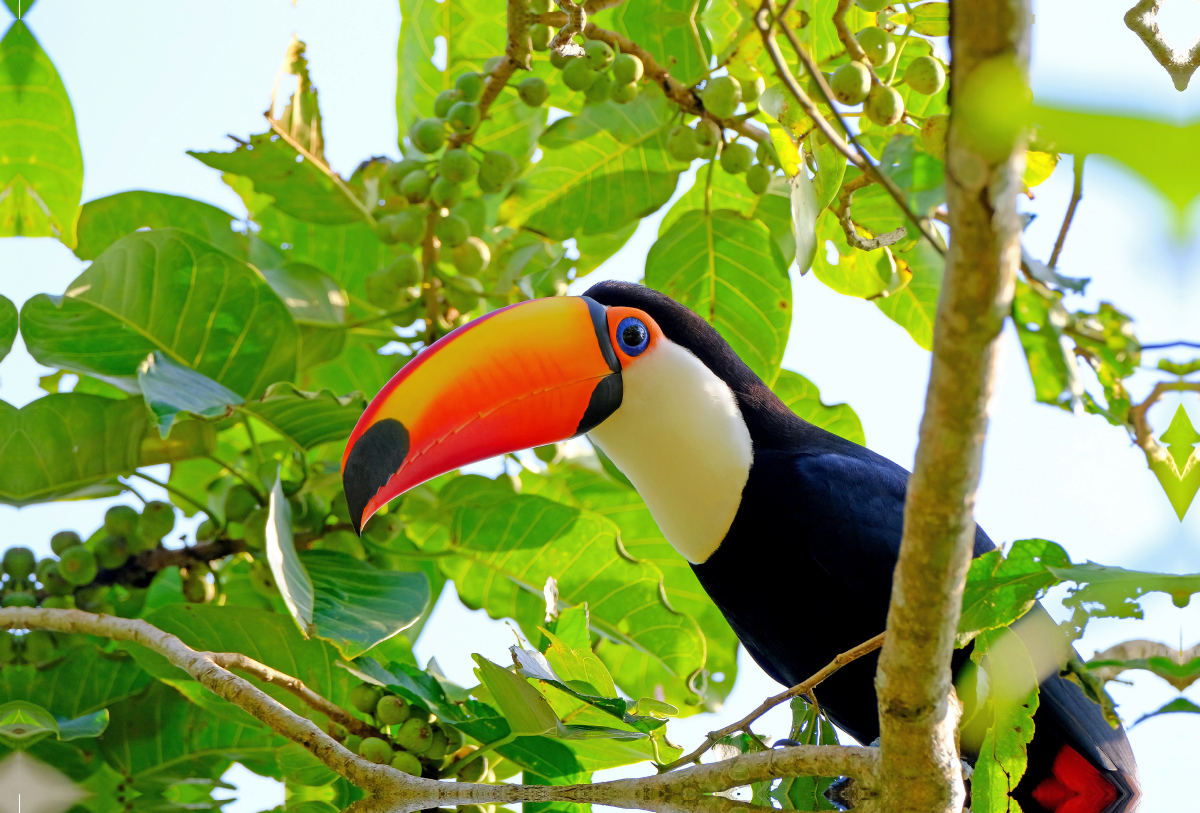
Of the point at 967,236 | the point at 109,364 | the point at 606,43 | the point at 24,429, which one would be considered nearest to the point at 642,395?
the point at 606,43

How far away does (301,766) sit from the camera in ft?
7.22

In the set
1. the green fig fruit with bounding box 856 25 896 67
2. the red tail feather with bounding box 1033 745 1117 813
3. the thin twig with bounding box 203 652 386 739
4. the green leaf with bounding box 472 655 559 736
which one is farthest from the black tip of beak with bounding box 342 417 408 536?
the red tail feather with bounding box 1033 745 1117 813

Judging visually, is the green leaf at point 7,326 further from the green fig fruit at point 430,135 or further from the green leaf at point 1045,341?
the green leaf at point 1045,341

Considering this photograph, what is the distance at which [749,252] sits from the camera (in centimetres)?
274

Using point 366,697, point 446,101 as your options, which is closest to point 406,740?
point 366,697

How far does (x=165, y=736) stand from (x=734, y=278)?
1.83 metres

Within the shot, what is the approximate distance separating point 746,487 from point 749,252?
70cm

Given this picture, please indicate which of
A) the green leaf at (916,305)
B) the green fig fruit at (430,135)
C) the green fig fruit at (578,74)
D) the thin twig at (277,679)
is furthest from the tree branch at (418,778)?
the green leaf at (916,305)

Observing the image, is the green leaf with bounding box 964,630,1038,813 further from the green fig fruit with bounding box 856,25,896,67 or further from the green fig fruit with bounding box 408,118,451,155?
the green fig fruit with bounding box 408,118,451,155

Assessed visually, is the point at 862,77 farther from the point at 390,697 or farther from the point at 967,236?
the point at 390,697

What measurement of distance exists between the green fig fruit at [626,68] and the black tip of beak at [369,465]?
0.92 m

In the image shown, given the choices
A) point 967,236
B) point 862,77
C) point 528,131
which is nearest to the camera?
point 967,236

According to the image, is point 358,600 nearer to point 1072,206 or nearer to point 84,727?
point 84,727

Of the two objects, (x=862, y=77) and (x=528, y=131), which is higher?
(x=528, y=131)
